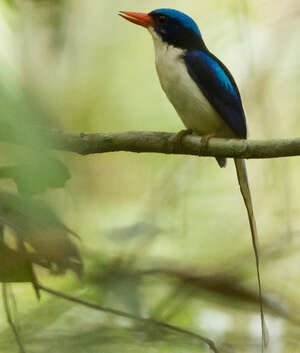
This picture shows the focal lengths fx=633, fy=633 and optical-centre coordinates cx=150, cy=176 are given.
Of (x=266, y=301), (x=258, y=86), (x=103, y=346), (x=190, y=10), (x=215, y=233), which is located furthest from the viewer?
(x=190, y=10)

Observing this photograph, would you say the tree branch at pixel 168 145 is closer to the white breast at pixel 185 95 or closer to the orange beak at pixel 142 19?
the white breast at pixel 185 95

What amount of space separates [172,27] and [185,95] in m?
0.55

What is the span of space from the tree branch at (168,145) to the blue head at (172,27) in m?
1.06

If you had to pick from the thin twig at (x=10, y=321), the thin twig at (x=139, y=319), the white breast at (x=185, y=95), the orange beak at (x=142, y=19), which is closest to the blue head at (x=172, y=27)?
the orange beak at (x=142, y=19)

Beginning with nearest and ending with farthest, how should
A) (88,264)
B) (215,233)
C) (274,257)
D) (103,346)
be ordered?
(103,346), (88,264), (274,257), (215,233)

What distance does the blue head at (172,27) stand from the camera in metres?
3.70

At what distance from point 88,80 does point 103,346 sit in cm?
332

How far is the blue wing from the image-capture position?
137 inches

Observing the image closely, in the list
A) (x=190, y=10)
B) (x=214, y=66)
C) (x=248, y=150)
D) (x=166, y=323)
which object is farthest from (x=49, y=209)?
(x=190, y=10)

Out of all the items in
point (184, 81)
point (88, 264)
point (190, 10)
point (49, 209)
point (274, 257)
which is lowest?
point (274, 257)

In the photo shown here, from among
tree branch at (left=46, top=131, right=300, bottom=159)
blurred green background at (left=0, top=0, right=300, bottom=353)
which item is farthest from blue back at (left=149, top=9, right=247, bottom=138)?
tree branch at (left=46, top=131, right=300, bottom=159)

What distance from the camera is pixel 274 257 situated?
1663mm

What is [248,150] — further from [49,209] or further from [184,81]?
[49,209]

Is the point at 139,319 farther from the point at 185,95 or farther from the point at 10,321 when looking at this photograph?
the point at 185,95
